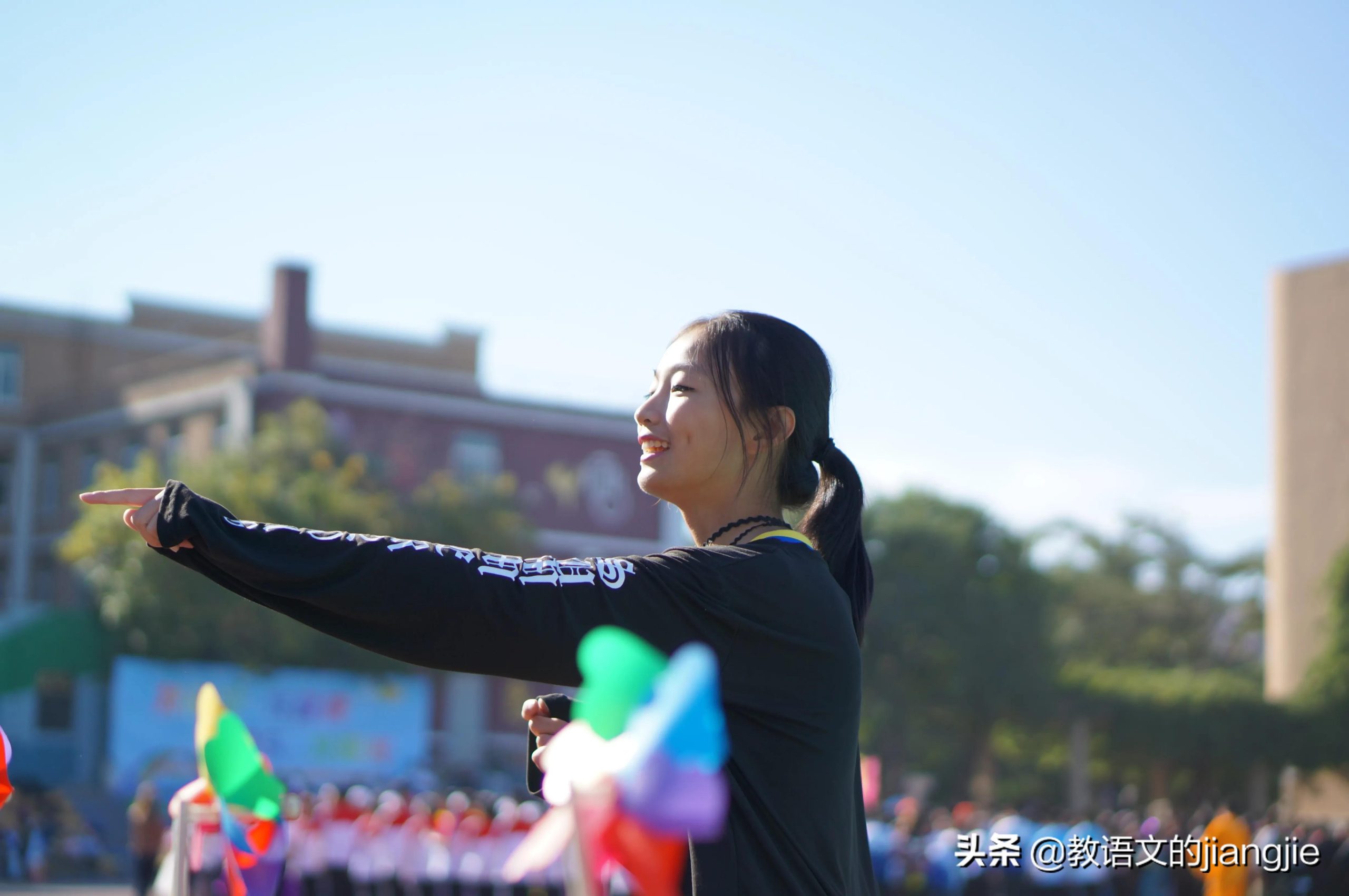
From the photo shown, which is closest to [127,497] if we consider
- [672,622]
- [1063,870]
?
[672,622]

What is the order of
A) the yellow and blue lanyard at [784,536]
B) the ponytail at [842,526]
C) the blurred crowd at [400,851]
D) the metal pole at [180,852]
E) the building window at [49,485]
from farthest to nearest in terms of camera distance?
the building window at [49,485] → the blurred crowd at [400,851] → the metal pole at [180,852] → the ponytail at [842,526] → the yellow and blue lanyard at [784,536]

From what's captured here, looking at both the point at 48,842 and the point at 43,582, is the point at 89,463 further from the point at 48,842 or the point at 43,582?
the point at 48,842

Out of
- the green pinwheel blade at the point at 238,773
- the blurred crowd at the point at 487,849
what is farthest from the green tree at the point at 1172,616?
the green pinwheel blade at the point at 238,773

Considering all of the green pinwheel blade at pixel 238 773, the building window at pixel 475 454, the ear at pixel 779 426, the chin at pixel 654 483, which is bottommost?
the green pinwheel blade at pixel 238 773

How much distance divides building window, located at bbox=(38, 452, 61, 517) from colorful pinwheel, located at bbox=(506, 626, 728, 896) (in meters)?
37.8

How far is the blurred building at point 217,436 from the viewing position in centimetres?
3159

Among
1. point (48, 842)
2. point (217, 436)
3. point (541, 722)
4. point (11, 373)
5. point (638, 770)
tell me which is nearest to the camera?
point (638, 770)

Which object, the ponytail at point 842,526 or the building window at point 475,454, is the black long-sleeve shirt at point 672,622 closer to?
the ponytail at point 842,526

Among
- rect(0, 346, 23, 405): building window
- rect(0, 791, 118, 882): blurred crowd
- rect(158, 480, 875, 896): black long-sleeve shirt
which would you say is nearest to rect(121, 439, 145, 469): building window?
rect(0, 346, 23, 405): building window

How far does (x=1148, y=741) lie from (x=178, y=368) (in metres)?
22.5

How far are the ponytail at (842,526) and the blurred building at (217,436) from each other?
27.1 meters

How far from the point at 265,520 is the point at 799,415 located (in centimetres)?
2506

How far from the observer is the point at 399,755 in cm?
2716

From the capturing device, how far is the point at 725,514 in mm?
2529
